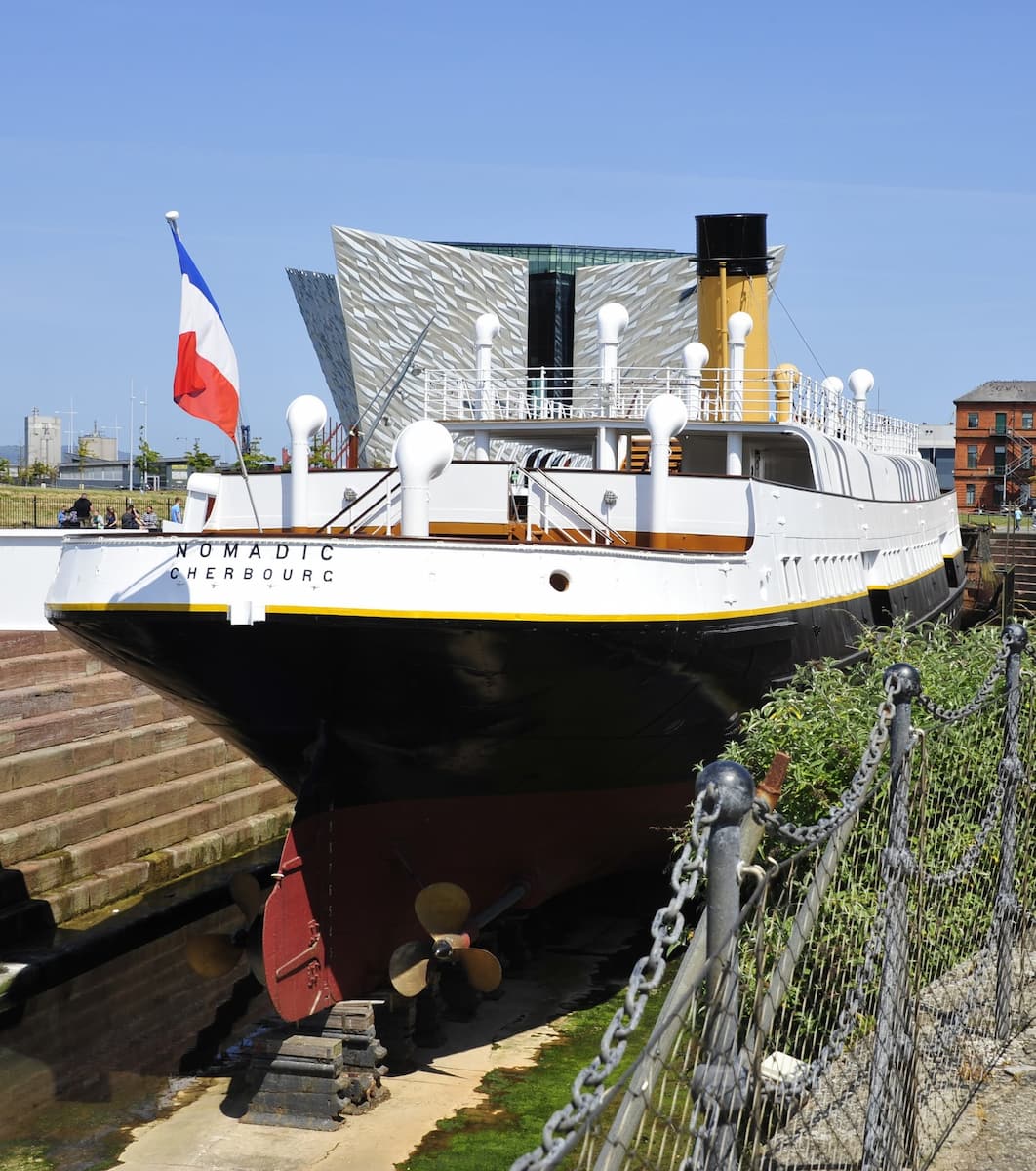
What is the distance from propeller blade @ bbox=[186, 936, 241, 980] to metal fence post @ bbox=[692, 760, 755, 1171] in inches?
313

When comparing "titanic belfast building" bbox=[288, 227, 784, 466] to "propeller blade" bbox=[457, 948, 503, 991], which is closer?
"propeller blade" bbox=[457, 948, 503, 991]

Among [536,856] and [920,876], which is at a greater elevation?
[920,876]

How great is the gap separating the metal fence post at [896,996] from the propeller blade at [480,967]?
19.7ft

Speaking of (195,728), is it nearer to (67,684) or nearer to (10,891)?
(67,684)

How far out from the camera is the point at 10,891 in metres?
13.2

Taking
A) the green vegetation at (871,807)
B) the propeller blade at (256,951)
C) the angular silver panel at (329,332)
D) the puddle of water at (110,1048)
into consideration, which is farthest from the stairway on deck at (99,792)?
the angular silver panel at (329,332)

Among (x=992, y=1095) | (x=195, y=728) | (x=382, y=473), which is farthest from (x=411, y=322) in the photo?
(x=992, y=1095)

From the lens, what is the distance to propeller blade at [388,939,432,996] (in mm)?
10328

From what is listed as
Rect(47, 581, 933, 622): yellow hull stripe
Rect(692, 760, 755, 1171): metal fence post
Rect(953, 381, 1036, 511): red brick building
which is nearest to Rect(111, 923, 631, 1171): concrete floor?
Rect(47, 581, 933, 622): yellow hull stripe

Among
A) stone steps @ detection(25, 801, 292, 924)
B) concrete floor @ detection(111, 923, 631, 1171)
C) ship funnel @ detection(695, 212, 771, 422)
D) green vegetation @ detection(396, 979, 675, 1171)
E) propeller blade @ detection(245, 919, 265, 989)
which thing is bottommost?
concrete floor @ detection(111, 923, 631, 1171)

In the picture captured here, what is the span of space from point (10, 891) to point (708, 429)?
338 inches

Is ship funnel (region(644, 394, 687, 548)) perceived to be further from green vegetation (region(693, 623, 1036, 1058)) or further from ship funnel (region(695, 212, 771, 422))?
ship funnel (region(695, 212, 771, 422))

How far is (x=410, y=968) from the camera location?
1036cm

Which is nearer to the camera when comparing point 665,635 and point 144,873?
point 665,635
